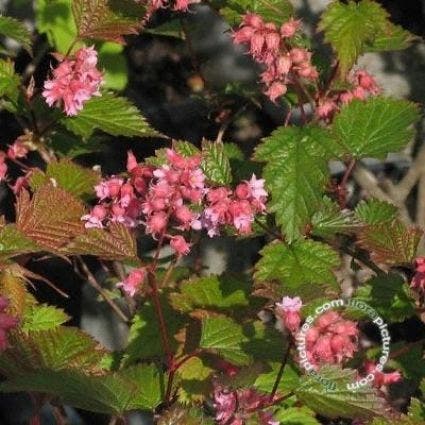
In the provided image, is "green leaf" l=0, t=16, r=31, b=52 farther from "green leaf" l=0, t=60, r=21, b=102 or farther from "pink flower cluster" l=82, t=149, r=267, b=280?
"pink flower cluster" l=82, t=149, r=267, b=280

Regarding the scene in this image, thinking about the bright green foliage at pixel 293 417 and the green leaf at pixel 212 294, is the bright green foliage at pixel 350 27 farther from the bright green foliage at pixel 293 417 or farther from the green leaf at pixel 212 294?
the bright green foliage at pixel 293 417

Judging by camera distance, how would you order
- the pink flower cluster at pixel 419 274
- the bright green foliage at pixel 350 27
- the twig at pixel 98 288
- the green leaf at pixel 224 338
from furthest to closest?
1. the twig at pixel 98 288
2. the bright green foliage at pixel 350 27
3. the pink flower cluster at pixel 419 274
4. the green leaf at pixel 224 338

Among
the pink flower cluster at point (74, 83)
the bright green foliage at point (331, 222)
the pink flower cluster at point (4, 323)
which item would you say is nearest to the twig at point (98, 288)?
the pink flower cluster at point (74, 83)

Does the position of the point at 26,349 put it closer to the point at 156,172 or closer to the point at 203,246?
the point at 156,172

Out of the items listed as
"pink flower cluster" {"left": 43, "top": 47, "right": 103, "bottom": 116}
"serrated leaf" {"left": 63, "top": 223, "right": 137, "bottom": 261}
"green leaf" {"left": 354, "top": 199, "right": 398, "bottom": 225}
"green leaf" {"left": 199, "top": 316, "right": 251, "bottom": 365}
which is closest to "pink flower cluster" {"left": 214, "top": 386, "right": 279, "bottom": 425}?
"green leaf" {"left": 199, "top": 316, "right": 251, "bottom": 365}

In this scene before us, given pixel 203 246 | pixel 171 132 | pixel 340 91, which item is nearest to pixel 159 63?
pixel 171 132
